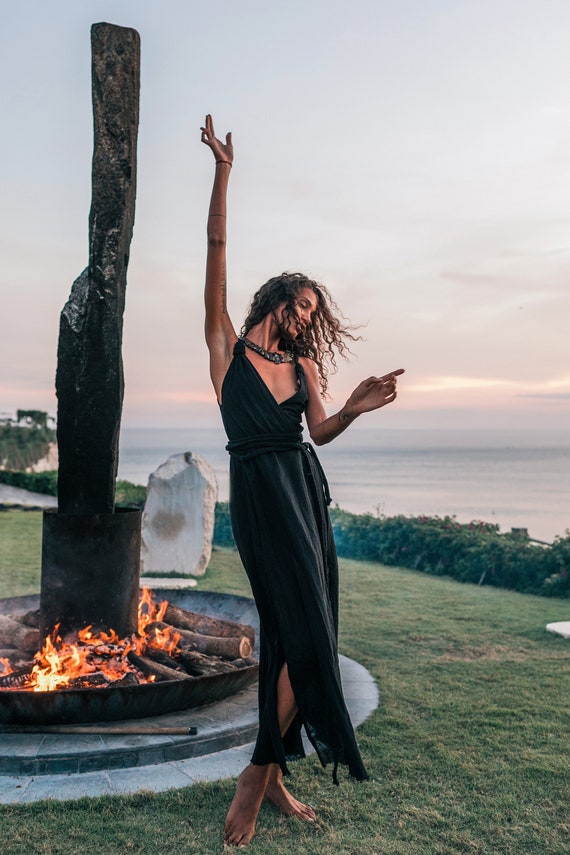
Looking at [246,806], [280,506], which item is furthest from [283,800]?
[280,506]

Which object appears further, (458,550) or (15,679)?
(458,550)

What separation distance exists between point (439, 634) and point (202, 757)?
3.57m

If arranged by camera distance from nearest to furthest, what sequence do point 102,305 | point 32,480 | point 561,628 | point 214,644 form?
1. point 102,305
2. point 214,644
3. point 561,628
4. point 32,480

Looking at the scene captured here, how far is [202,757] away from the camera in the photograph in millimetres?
3787

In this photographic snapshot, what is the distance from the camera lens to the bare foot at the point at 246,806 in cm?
296

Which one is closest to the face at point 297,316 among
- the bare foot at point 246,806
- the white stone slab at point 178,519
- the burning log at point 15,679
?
the bare foot at point 246,806

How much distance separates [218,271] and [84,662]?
7.69ft

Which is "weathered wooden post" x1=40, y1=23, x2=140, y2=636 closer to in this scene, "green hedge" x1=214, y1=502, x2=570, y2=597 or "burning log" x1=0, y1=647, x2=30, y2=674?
"burning log" x1=0, y1=647, x2=30, y2=674

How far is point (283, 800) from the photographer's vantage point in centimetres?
325

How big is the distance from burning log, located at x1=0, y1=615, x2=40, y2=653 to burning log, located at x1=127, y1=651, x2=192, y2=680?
0.67 metres

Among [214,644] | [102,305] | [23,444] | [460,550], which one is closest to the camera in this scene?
[102,305]

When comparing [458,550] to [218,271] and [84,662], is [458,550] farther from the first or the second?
[218,271]

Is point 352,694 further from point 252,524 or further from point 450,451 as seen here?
point 450,451

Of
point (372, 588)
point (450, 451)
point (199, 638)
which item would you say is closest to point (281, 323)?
point (199, 638)
